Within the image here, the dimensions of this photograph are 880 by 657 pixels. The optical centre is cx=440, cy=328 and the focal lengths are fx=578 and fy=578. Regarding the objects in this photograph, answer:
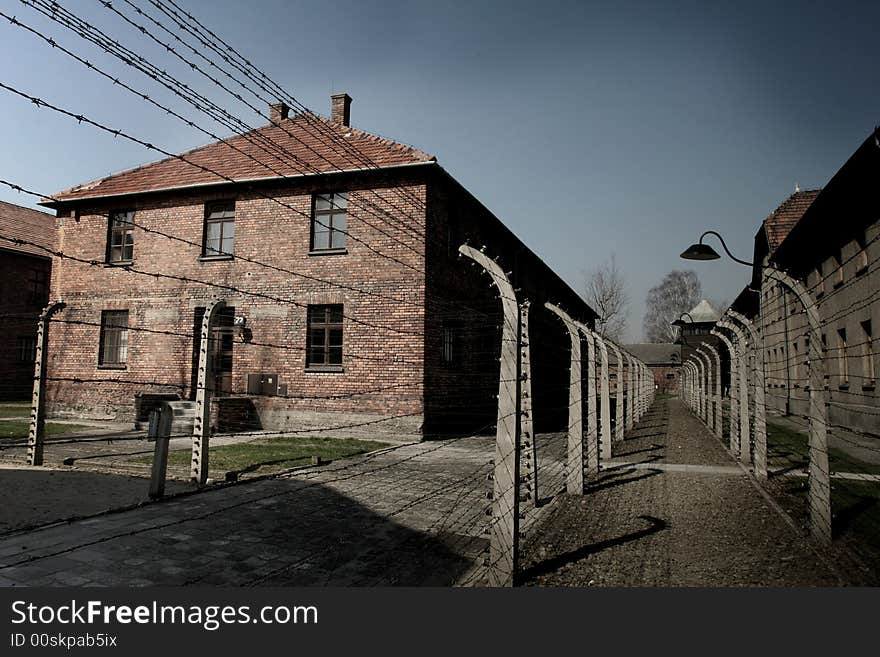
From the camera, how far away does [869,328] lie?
15086 millimetres

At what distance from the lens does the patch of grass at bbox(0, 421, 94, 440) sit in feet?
37.4

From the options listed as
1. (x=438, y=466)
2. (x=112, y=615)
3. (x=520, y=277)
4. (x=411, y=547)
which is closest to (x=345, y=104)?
(x=520, y=277)

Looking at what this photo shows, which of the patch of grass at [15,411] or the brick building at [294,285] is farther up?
the brick building at [294,285]

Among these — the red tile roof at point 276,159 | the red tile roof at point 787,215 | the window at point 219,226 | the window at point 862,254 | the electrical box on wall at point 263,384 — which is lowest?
the electrical box on wall at point 263,384

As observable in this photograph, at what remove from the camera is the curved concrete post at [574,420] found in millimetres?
6918

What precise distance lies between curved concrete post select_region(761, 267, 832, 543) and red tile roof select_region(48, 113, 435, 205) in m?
9.80

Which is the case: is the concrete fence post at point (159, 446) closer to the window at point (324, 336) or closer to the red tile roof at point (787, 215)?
the window at point (324, 336)

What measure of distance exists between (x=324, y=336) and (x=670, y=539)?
10677 millimetres

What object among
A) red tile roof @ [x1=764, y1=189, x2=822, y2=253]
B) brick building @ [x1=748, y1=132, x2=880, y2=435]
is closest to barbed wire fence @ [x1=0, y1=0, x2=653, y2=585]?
brick building @ [x1=748, y1=132, x2=880, y2=435]

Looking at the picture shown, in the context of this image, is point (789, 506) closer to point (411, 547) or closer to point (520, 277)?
point (411, 547)

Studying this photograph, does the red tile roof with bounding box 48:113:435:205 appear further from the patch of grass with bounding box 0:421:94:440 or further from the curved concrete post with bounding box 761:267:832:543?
the curved concrete post with bounding box 761:267:832:543

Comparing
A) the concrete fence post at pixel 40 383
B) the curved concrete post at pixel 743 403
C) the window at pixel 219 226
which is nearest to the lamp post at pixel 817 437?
the curved concrete post at pixel 743 403

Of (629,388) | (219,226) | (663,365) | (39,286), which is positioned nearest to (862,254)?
(629,388)

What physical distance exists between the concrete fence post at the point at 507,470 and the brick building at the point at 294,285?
8094 millimetres
